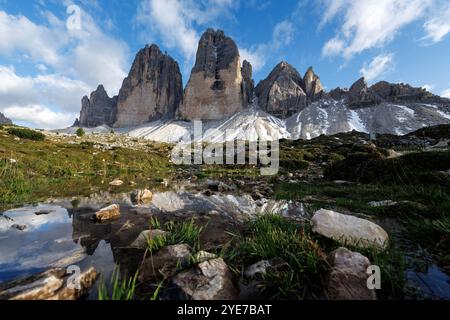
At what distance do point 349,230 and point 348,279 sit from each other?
144 cm

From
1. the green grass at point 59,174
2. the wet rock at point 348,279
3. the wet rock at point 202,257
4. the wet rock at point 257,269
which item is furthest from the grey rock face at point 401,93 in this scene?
the wet rock at point 202,257

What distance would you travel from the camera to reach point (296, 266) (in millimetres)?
A: 2613

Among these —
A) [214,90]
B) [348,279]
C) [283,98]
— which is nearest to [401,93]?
[283,98]

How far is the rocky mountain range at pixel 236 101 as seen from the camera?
15700 cm

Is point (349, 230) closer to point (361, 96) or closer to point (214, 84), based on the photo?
point (214, 84)

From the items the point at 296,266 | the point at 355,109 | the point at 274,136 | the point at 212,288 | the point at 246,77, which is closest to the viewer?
the point at 212,288

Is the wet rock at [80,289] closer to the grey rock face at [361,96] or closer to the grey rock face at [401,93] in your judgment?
the grey rock face at [361,96]

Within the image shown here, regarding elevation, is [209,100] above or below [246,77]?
below

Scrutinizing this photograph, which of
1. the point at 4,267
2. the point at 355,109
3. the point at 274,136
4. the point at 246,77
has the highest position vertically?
the point at 246,77

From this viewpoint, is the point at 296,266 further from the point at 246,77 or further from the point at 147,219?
the point at 246,77

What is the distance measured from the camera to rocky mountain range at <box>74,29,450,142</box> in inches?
6181

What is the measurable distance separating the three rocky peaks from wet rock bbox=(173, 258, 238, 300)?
7352 inches
